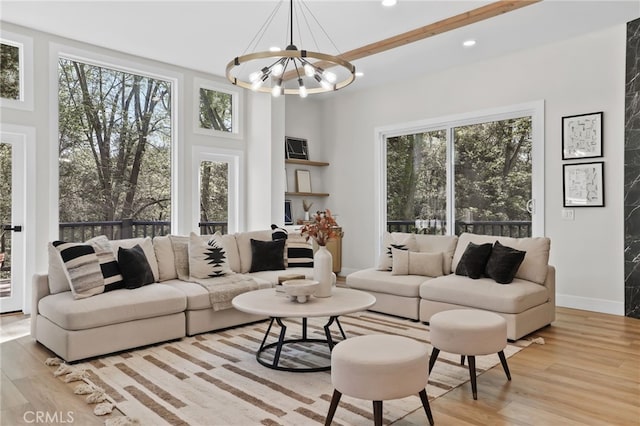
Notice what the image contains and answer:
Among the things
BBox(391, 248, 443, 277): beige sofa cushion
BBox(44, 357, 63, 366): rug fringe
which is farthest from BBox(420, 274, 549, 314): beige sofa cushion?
BBox(44, 357, 63, 366): rug fringe

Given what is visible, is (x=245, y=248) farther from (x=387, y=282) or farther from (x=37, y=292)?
(x=37, y=292)

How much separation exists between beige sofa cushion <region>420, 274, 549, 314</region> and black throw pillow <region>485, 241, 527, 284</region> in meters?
0.06

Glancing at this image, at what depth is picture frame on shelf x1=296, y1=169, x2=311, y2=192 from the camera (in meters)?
7.06

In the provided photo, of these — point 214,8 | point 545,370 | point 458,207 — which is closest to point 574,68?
point 458,207

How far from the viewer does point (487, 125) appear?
18.4ft

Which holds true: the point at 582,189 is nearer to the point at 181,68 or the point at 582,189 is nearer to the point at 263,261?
the point at 263,261

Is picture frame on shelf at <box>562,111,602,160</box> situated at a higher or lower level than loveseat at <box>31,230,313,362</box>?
higher

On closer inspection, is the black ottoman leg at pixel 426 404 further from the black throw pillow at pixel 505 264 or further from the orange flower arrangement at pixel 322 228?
the black throw pillow at pixel 505 264

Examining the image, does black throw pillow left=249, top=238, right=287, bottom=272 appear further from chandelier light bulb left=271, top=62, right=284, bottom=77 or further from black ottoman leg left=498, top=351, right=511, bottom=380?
black ottoman leg left=498, top=351, right=511, bottom=380

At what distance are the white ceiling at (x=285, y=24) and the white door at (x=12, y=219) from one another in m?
1.30

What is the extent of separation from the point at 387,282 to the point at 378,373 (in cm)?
250

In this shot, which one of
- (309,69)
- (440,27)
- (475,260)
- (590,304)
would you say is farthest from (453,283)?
(440,27)

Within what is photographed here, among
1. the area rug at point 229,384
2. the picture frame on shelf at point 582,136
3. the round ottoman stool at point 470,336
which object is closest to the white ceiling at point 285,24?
the picture frame on shelf at point 582,136

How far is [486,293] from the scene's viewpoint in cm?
376
